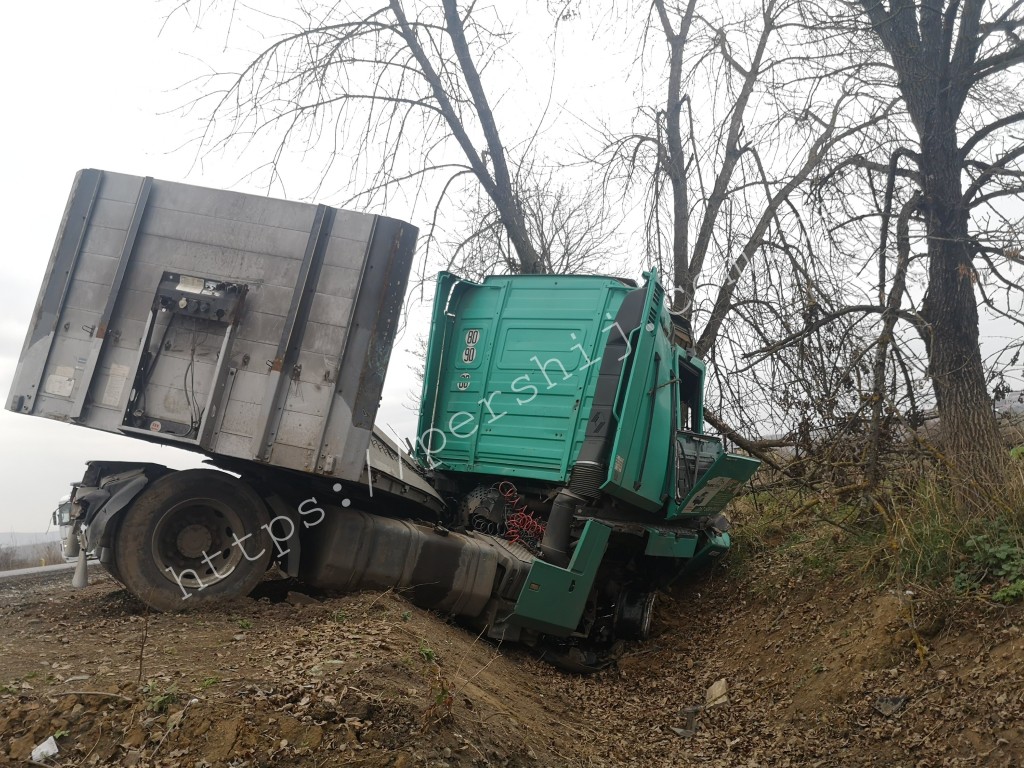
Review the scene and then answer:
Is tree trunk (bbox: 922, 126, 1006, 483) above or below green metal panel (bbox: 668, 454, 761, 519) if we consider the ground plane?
above

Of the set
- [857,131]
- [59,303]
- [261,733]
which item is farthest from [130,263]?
[857,131]

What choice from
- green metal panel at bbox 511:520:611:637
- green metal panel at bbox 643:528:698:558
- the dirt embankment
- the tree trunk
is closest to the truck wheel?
the dirt embankment

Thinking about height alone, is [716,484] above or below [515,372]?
below

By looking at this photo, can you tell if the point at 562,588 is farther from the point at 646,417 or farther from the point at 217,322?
the point at 217,322

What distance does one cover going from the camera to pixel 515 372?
7.69 metres

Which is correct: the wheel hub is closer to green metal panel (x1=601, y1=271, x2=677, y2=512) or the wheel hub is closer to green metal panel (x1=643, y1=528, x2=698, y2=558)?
green metal panel (x1=601, y1=271, x2=677, y2=512)

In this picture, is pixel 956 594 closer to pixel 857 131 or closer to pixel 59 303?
pixel 857 131

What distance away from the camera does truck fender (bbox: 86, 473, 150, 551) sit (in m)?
5.50

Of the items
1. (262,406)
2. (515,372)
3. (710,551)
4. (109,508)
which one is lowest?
(109,508)

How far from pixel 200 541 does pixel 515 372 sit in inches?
121

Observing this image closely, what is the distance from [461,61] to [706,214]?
150 inches

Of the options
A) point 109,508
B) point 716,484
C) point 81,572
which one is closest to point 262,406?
point 109,508

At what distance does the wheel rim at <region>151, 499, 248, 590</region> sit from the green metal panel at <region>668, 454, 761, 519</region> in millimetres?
3977

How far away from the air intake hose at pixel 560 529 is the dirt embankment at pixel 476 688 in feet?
2.83
